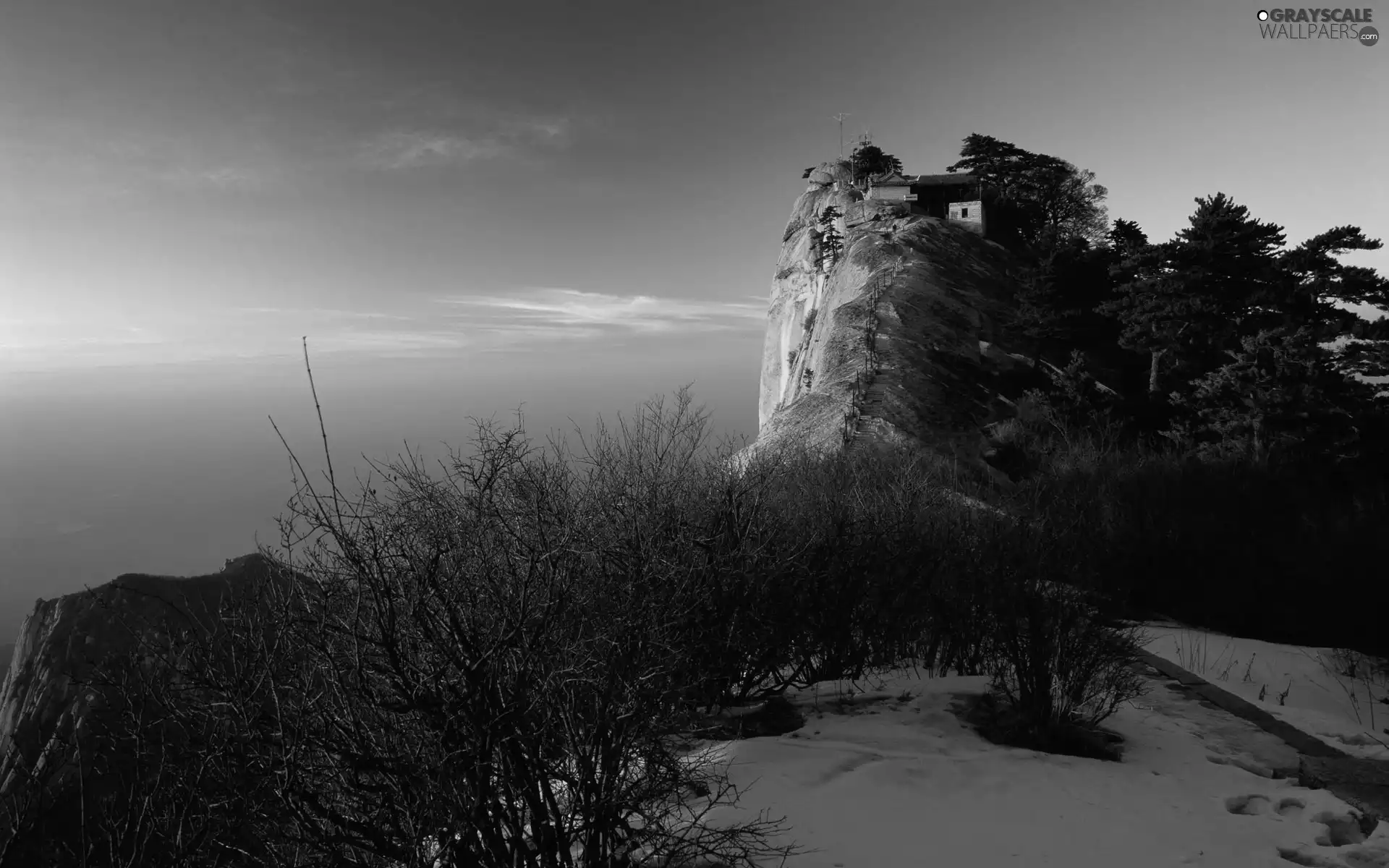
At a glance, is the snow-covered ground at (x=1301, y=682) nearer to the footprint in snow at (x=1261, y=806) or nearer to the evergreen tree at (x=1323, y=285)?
the footprint in snow at (x=1261, y=806)

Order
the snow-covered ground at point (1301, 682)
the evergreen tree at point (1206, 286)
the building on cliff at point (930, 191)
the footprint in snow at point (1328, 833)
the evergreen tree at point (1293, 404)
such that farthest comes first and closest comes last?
the building on cliff at point (930, 191)
the evergreen tree at point (1206, 286)
the evergreen tree at point (1293, 404)
the snow-covered ground at point (1301, 682)
the footprint in snow at point (1328, 833)

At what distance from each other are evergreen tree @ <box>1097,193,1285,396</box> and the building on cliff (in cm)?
2446

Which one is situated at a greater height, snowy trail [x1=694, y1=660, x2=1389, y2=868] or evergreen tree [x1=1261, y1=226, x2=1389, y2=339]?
evergreen tree [x1=1261, y1=226, x2=1389, y2=339]

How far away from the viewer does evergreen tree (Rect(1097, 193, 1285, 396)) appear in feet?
94.2

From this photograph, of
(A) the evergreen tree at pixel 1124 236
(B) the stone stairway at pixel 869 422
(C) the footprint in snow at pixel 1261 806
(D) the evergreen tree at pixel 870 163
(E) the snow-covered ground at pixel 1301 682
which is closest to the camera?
(C) the footprint in snow at pixel 1261 806

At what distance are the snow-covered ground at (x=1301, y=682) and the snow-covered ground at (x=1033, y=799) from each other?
3.72 feet

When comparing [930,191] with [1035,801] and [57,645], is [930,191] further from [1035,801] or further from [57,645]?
[57,645]

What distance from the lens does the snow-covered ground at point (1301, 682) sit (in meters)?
8.73

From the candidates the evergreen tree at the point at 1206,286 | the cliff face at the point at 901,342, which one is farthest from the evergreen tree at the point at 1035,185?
the evergreen tree at the point at 1206,286

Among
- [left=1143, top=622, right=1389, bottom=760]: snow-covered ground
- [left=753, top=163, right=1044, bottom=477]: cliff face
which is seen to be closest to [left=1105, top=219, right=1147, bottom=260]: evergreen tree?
[left=753, top=163, right=1044, bottom=477]: cliff face

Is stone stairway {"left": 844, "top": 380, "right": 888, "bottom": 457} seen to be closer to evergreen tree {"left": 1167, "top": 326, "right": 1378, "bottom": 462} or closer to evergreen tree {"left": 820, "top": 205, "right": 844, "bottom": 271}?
evergreen tree {"left": 1167, "top": 326, "right": 1378, "bottom": 462}

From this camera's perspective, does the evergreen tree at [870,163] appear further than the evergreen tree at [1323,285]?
Yes

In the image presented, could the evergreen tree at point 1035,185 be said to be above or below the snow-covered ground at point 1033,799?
above

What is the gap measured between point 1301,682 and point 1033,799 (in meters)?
9.48
